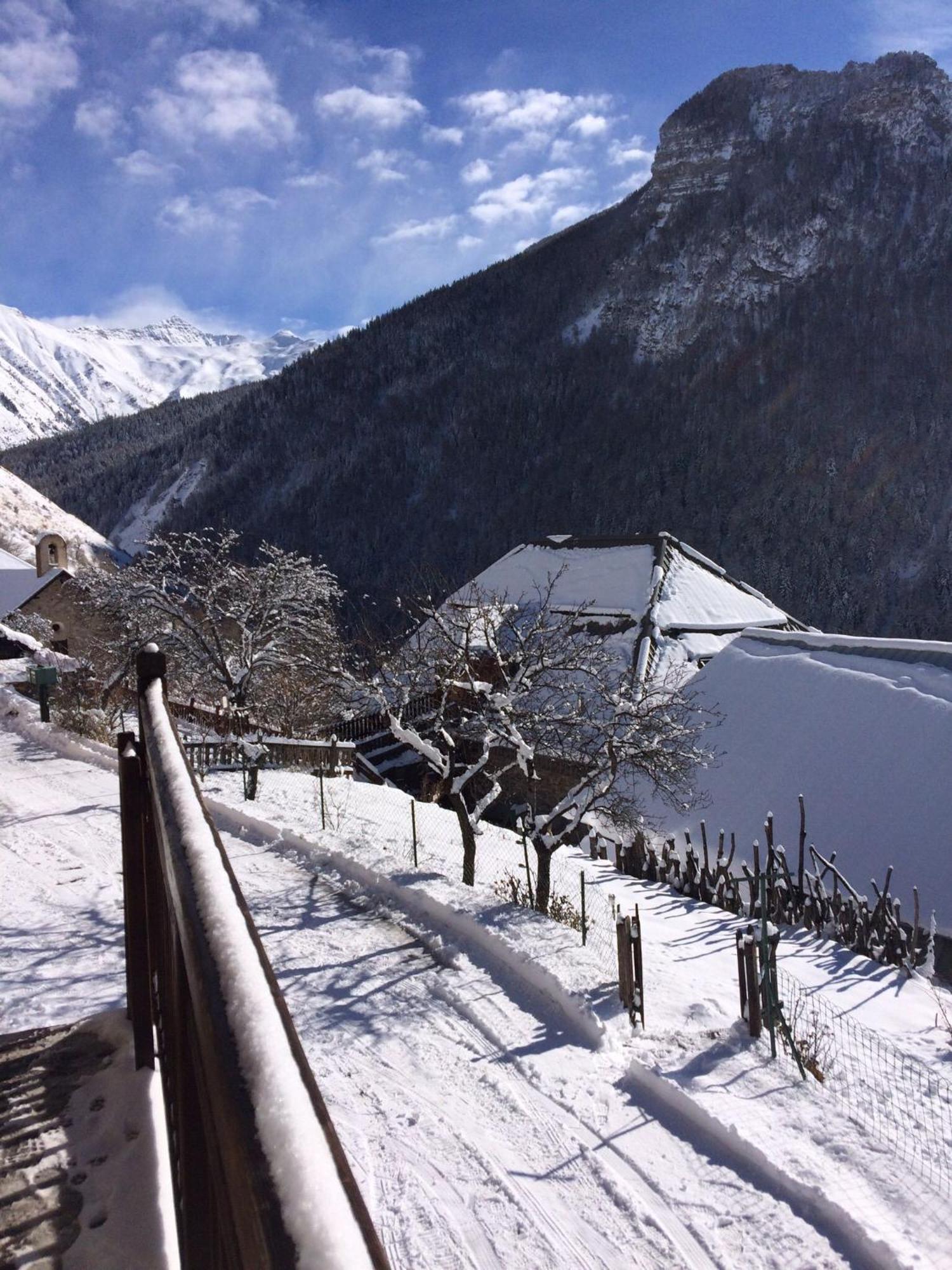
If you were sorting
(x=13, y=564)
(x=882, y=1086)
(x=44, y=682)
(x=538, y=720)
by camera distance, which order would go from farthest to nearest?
(x=13, y=564), (x=44, y=682), (x=538, y=720), (x=882, y=1086)

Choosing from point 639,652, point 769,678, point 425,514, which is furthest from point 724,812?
point 425,514

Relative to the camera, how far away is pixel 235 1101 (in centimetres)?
87

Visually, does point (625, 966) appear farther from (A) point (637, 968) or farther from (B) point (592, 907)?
(B) point (592, 907)

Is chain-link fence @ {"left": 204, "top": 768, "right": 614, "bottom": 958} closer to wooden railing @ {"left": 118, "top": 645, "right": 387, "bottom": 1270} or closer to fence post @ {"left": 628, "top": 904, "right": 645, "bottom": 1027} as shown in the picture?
fence post @ {"left": 628, "top": 904, "right": 645, "bottom": 1027}

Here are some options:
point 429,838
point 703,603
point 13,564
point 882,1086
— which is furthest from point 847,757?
point 13,564

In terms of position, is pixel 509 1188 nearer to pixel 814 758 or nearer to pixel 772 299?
pixel 814 758

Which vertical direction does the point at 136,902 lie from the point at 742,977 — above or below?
above

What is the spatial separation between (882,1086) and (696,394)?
11355 cm

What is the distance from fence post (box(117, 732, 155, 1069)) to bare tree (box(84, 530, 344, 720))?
14239 mm

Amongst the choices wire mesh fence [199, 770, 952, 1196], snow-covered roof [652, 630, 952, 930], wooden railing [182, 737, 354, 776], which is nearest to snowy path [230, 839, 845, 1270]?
wire mesh fence [199, 770, 952, 1196]

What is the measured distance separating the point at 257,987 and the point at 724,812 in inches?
701

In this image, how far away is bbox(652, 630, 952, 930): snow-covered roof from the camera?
1464cm

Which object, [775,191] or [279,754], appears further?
[775,191]

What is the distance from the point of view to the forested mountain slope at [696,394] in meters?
89.9
